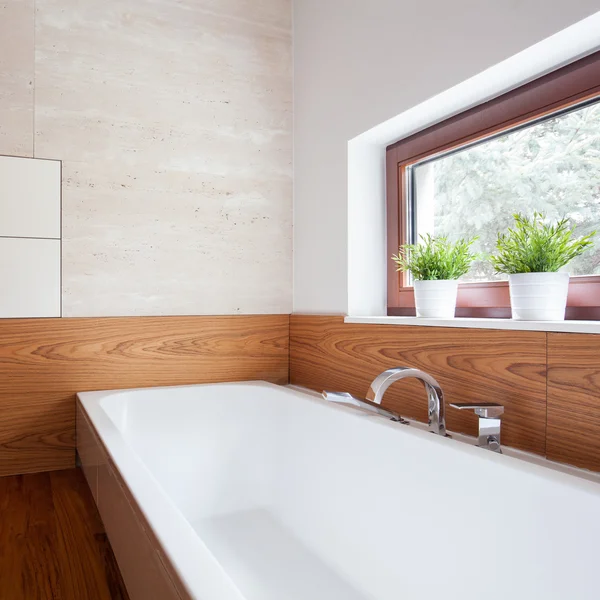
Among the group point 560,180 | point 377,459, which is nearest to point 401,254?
point 560,180

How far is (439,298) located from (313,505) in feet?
2.24

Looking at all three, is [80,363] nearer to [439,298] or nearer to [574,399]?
[439,298]

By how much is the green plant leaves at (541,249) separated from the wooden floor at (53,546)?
1099mm

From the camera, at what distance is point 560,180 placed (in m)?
1.43

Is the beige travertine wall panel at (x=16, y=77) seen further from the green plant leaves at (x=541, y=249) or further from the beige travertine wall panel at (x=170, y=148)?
the green plant leaves at (x=541, y=249)

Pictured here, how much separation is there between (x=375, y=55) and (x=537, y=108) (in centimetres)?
60

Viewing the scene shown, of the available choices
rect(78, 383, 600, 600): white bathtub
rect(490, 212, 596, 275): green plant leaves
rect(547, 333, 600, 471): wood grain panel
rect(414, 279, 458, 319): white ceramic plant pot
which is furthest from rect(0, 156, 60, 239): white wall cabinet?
rect(547, 333, 600, 471): wood grain panel

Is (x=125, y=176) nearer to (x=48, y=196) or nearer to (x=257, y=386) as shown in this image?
(x=48, y=196)

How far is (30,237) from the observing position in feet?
6.27

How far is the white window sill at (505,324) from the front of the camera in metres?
1.12

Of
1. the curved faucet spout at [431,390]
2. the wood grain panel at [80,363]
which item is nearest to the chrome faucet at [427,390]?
the curved faucet spout at [431,390]

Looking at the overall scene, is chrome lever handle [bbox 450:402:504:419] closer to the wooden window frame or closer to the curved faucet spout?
the curved faucet spout

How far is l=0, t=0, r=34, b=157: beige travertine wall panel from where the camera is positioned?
190 centimetres

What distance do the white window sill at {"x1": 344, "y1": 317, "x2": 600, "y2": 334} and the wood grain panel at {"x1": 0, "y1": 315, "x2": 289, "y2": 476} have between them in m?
0.68
